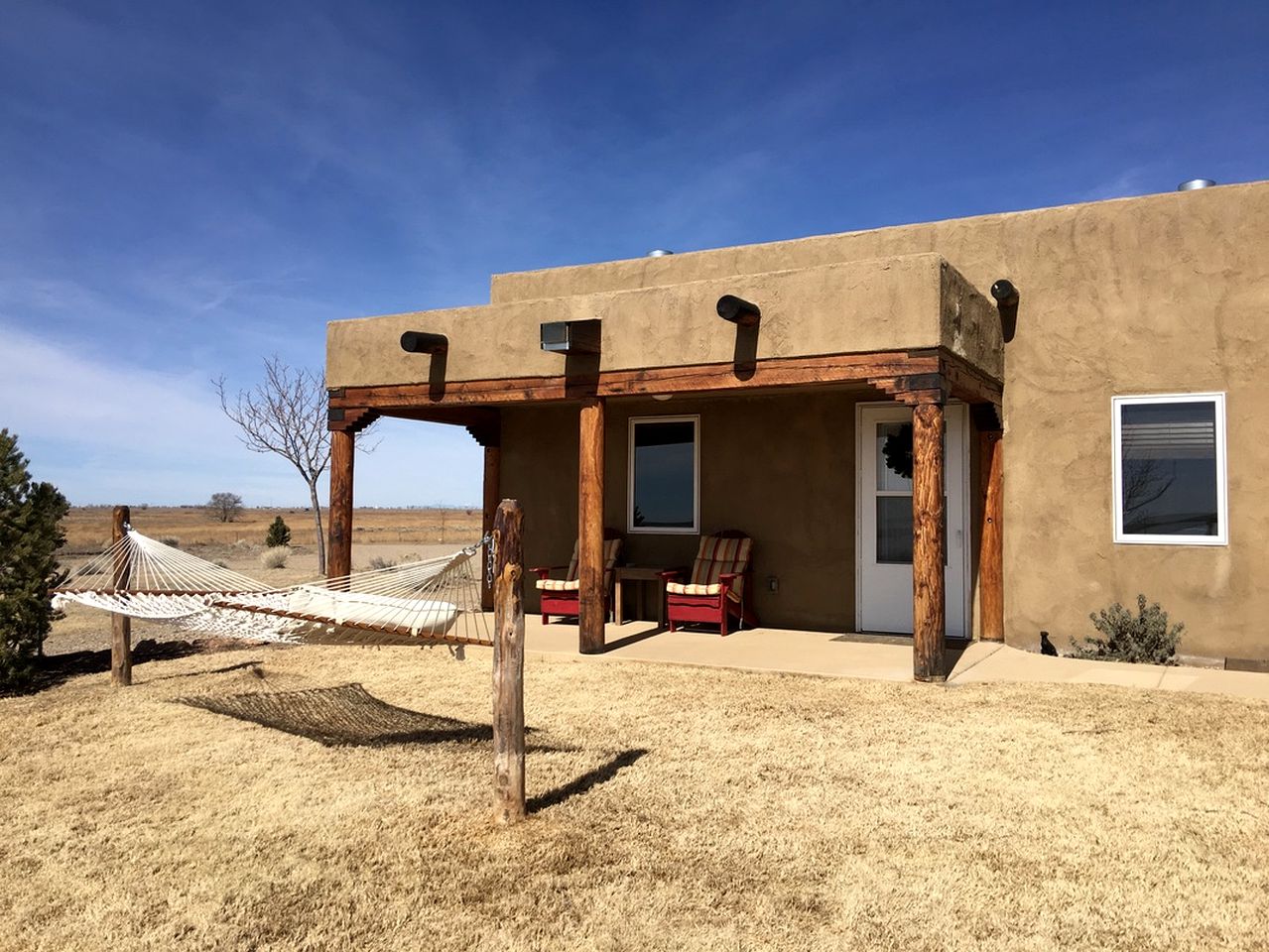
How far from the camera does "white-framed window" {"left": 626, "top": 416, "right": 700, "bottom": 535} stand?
9086 millimetres

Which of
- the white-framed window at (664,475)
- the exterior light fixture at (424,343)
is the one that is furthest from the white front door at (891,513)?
the exterior light fixture at (424,343)

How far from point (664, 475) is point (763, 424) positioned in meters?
1.20

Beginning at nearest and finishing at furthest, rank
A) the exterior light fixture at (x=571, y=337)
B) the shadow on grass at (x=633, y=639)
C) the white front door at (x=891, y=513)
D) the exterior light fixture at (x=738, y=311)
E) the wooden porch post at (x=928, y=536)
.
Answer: the wooden porch post at (x=928, y=536), the exterior light fixture at (x=738, y=311), the exterior light fixture at (x=571, y=337), the shadow on grass at (x=633, y=639), the white front door at (x=891, y=513)

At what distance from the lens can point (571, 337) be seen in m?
7.19

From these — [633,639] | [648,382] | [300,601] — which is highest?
[648,382]

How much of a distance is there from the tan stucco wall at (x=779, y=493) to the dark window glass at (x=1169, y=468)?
86.4 inches

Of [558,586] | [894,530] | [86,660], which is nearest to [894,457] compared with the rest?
[894,530]

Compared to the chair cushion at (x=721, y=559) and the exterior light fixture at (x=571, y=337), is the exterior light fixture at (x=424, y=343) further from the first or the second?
the chair cushion at (x=721, y=559)

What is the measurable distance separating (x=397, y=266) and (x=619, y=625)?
13.1 m

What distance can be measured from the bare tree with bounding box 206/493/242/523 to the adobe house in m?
52.4

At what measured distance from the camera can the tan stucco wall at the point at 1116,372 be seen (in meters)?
6.75

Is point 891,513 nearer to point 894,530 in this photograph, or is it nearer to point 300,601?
point 894,530

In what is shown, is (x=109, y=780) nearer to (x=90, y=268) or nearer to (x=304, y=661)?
(x=304, y=661)

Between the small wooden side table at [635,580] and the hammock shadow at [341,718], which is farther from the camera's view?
the small wooden side table at [635,580]
